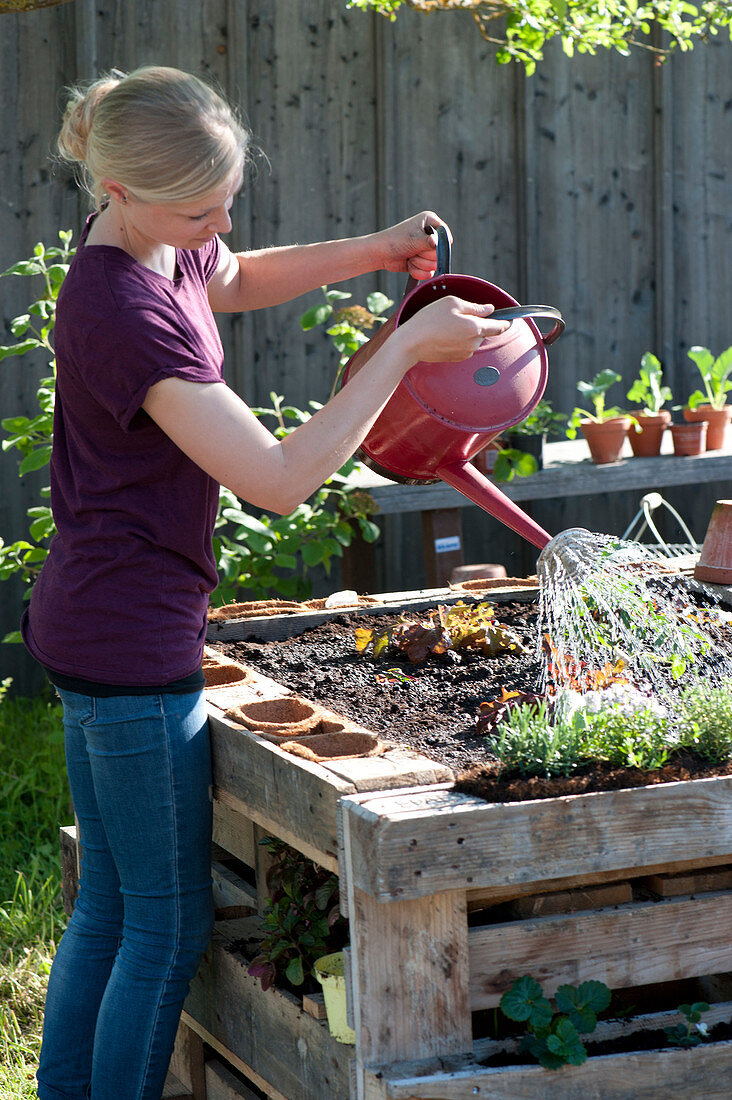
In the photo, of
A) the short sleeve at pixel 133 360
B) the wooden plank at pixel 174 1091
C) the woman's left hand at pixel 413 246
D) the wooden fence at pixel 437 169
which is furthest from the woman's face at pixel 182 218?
the wooden fence at pixel 437 169

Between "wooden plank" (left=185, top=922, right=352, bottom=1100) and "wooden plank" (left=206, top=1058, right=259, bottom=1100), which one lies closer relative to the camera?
"wooden plank" (left=185, top=922, right=352, bottom=1100)

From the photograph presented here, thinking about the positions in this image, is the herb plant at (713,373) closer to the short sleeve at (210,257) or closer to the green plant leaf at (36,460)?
the green plant leaf at (36,460)

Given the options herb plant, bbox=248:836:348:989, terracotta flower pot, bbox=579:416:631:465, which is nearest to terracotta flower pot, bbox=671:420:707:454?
terracotta flower pot, bbox=579:416:631:465

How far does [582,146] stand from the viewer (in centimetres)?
437

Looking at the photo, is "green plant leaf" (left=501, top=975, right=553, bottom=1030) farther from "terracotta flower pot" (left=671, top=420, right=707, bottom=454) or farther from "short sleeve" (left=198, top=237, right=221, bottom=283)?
"terracotta flower pot" (left=671, top=420, right=707, bottom=454)

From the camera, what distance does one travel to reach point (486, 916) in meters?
1.50

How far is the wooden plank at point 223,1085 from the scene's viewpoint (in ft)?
5.83

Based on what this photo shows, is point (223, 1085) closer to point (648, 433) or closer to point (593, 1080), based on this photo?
point (593, 1080)

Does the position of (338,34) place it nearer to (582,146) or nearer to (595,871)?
(582,146)

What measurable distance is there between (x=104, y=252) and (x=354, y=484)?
1982mm

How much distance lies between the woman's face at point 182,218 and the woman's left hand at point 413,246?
48 cm

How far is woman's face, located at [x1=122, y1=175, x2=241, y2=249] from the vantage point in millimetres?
1438

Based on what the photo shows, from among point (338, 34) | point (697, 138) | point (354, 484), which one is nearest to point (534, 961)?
point (354, 484)

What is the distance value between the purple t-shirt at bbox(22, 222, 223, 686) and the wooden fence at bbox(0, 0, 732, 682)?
7.56 ft
